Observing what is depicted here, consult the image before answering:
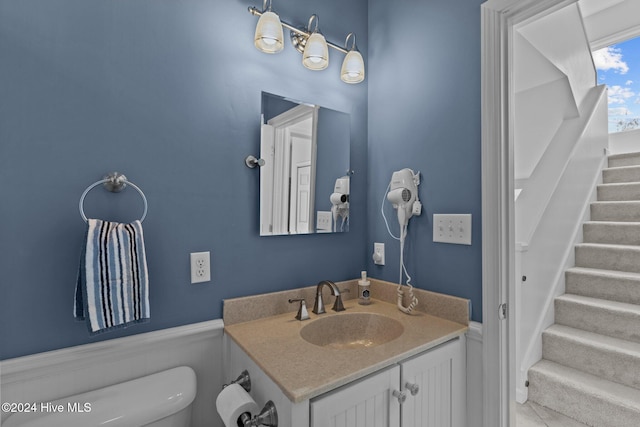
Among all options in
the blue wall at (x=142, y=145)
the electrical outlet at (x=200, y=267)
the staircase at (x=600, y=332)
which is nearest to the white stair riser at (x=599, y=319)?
the staircase at (x=600, y=332)

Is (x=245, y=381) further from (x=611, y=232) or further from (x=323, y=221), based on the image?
(x=611, y=232)

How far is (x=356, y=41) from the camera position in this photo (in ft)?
5.52

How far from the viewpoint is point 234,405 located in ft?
2.87

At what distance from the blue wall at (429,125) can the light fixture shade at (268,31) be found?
658 mm

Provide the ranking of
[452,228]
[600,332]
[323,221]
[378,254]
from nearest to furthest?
1. [452,228]
2. [323,221]
3. [378,254]
4. [600,332]

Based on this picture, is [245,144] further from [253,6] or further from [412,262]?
[412,262]

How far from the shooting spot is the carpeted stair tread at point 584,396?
1658 mm

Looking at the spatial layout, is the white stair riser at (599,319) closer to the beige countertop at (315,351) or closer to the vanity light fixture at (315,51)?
the beige countertop at (315,351)

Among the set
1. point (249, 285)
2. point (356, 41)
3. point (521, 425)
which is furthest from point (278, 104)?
point (521, 425)

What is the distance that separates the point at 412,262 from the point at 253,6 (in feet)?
4.44

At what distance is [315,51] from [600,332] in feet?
8.66

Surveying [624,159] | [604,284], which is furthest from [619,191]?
[604,284]

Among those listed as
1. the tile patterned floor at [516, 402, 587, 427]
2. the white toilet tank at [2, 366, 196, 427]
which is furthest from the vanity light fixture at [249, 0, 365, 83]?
the tile patterned floor at [516, 402, 587, 427]

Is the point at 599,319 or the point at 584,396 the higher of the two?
the point at 599,319
